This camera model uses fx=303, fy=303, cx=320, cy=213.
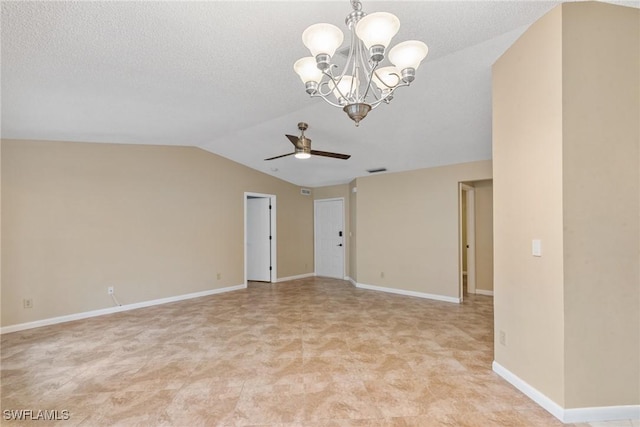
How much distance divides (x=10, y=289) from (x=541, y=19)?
619 cm

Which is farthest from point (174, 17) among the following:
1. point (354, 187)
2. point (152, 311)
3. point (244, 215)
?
point (354, 187)

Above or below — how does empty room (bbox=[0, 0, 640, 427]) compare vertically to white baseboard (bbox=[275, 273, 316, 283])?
above

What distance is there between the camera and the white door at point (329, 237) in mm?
7316

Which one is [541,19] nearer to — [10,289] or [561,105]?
[561,105]

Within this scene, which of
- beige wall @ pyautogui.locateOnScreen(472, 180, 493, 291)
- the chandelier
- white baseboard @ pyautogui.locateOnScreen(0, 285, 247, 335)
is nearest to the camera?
the chandelier

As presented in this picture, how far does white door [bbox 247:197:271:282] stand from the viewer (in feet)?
22.7

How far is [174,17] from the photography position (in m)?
1.92

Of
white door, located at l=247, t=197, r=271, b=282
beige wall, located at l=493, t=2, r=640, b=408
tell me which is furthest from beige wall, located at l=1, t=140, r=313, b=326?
beige wall, located at l=493, t=2, r=640, b=408

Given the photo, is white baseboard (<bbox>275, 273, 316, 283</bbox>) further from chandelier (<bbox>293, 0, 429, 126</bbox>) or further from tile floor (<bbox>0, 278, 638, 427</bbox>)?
chandelier (<bbox>293, 0, 429, 126</bbox>)

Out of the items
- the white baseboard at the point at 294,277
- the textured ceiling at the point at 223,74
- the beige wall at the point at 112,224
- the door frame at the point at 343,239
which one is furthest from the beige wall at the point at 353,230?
the beige wall at the point at 112,224

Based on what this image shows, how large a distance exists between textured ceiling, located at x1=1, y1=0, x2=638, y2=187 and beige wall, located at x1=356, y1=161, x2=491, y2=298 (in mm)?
542

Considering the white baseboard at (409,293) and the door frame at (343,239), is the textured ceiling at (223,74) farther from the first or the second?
the door frame at (343,239)

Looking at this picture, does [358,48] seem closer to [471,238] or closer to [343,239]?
[471,238]

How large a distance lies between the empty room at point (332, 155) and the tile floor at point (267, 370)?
0.02 m
